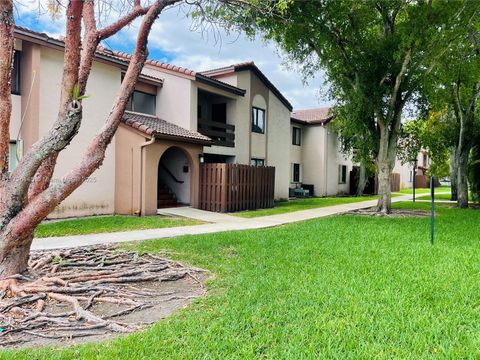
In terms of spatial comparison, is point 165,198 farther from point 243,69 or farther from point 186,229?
point 243,69

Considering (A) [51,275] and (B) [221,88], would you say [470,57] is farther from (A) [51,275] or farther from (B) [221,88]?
(A) [51,275]

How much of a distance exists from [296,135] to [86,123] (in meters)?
19.0

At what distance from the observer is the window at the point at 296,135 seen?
29.5 metres

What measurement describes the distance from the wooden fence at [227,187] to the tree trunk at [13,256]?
1122 centimetres

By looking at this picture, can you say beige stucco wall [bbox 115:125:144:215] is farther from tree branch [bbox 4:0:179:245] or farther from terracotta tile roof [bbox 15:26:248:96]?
tree branch [bbox 4:0:179:245]

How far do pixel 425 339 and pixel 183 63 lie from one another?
56.1 feet

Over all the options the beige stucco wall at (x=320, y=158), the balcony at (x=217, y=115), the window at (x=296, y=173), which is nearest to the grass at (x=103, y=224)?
the balcony at (x=217, y=115)

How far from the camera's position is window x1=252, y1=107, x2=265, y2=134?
2255 centimetres

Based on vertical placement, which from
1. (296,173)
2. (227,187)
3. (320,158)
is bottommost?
(227,187)

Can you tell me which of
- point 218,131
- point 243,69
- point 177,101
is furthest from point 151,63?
point 243,69

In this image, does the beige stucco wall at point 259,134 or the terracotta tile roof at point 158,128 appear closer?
the terracotta tile roof at point 158,128

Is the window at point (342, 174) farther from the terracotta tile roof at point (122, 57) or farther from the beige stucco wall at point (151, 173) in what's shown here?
the beige stucco wall at point (151, 173)

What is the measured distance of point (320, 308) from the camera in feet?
15.4

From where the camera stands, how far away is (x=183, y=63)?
18.5 m
